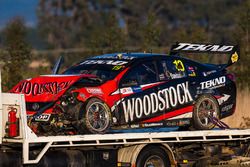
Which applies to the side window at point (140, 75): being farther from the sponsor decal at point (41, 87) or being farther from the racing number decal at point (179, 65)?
the sponsor decal at point (41, 87)

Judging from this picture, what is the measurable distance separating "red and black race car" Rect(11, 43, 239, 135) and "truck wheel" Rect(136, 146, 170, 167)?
616mm

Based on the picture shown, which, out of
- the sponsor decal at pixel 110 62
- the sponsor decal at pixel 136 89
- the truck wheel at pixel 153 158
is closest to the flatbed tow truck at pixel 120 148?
the truck wheel at pixel 153 158

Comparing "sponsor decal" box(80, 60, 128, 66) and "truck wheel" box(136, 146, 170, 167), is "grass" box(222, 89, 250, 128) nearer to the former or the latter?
"sponsor decal" box(80, 60, 128, 66)

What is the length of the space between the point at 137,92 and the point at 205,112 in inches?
65.7

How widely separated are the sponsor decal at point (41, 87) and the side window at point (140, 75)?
1136mm

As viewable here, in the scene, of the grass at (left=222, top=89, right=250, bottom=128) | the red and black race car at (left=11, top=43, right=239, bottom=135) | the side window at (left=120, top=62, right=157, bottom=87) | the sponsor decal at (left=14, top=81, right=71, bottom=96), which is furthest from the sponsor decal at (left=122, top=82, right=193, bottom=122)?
the grass at (left=222, top=89, right=250, bottom=128)

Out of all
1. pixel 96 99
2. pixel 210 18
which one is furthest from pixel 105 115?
pixel 210 18

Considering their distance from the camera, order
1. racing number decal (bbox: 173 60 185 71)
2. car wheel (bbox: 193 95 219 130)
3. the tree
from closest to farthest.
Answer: car wheel (bbox: 193 95 219 130)
racing number decal (bbox: 173 60 185 71)
the tree

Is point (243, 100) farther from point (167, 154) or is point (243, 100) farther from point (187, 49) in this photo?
point (167, 154)

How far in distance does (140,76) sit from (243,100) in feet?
20.3

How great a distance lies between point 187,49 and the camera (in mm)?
15805

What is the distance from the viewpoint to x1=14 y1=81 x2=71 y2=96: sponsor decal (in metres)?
13.2

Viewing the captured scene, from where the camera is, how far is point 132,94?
1380cm

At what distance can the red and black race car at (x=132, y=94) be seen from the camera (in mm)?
13031
